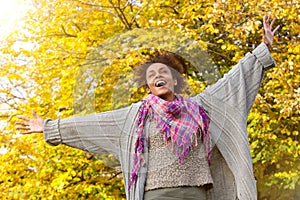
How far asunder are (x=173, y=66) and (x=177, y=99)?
0.21 metres

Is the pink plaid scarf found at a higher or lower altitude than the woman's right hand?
lower

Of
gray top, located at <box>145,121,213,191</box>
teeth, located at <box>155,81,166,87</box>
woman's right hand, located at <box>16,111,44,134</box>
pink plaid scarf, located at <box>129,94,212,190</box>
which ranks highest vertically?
teeth, located at <box>155,81,166,87</box>

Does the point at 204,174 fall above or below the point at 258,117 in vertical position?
below

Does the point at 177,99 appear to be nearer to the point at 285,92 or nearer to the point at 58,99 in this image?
the point at 285,92

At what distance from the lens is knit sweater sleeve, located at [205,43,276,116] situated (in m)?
2.97

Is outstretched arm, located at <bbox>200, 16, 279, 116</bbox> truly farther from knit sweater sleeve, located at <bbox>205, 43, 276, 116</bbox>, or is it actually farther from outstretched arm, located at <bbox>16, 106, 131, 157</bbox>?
outstretched arm, located at <bbox>16, 106, 131, 157</bbox>

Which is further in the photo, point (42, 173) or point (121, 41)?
point (42, 173)

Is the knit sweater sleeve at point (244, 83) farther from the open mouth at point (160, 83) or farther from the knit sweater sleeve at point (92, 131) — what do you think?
the knit sweater sleeve at point (92, 131)

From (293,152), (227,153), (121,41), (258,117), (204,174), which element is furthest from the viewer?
(293,152)

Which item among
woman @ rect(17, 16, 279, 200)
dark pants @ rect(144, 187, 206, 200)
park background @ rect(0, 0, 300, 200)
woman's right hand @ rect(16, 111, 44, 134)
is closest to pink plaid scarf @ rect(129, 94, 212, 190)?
woman @ rect(17, 16, 279, 200)

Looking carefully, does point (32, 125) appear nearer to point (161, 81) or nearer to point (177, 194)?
point (161, 81)

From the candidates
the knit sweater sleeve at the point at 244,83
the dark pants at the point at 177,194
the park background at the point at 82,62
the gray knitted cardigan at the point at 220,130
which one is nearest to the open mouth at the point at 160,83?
the gray knitted cardigan at the point at 220,130

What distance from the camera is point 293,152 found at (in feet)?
20.9

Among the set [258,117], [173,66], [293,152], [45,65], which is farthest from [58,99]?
[173,66]
